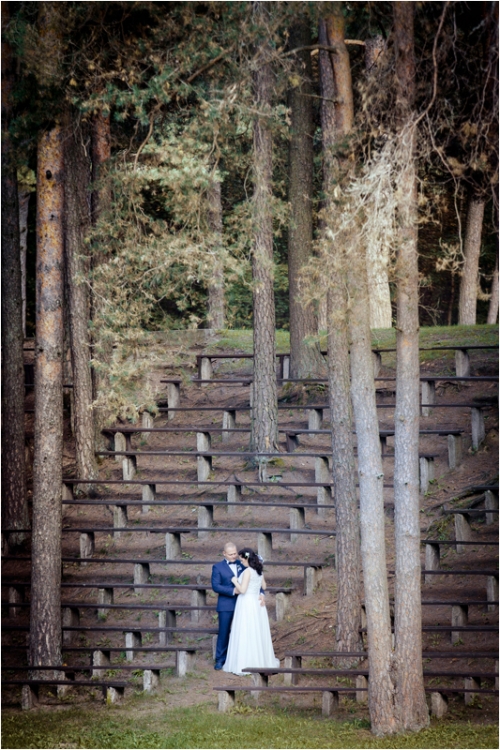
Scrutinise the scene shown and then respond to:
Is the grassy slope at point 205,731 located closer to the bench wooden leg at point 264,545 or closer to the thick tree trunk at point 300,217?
the bench wooden leg at point 264,545

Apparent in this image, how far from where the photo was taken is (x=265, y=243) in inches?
627

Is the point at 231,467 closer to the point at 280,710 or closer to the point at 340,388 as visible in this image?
the point at 340,388

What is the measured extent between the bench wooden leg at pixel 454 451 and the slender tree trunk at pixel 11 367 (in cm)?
717

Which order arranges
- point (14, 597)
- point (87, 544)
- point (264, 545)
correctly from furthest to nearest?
point (87, 544), point (14, 597), point (264, 545)

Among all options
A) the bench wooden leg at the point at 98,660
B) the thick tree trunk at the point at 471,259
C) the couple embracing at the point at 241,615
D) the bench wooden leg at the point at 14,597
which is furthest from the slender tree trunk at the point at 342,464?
the thick tree trunk at the point at 471,259

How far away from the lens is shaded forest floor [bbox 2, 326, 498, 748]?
10016mm

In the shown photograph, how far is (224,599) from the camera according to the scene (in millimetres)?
12016

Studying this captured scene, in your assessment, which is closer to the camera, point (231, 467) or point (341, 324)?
point (341, 324)

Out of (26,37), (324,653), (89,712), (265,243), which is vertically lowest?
(89,712)

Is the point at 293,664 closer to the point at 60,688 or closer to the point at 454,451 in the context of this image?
the point at 60,688

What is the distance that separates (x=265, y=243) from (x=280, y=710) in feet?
25.6

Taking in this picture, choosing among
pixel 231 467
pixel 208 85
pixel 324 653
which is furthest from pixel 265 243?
pixel 324 653

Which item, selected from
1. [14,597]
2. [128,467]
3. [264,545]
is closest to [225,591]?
[264,545]

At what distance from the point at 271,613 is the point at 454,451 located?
12.8 ft
